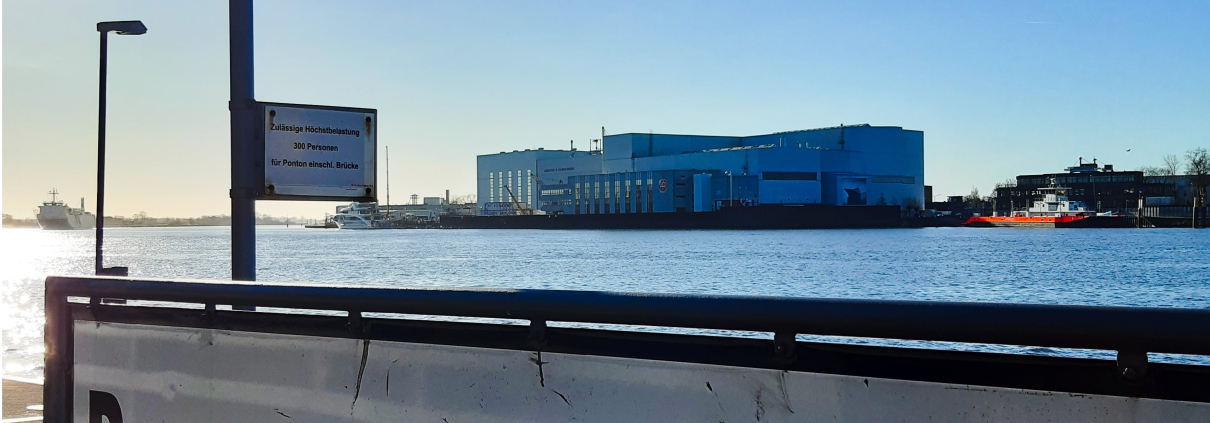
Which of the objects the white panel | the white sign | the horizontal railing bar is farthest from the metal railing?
the white sign

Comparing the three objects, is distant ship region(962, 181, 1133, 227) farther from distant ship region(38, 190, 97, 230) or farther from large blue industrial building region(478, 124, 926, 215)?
distant ship region(38, 190, 97, 230)

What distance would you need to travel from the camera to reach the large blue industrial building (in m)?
143

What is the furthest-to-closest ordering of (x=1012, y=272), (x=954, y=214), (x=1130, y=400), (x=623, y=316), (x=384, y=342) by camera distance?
(x=954, y=214) → (x=1012, y=272) → (x=384, y=342) → (x=623, y=316) → (x=1130, y=400)

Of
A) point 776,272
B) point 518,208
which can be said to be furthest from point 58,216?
point 776,272

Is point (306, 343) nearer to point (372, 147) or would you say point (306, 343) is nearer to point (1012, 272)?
point (372, 147)

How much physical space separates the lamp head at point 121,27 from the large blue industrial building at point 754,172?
128256 millimetres

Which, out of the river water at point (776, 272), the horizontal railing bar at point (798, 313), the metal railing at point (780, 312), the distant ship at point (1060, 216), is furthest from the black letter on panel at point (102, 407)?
the distant ship at point (1060, 216)

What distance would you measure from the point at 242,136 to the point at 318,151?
0.43 m

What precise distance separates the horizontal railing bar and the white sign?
5.36ft

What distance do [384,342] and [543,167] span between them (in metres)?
181

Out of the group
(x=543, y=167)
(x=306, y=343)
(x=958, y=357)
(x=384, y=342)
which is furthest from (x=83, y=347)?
(x=543, y=167)

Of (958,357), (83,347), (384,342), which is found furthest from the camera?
(83,347)

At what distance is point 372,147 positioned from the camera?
6.55 m

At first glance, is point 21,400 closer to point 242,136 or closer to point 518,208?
point 242,136
